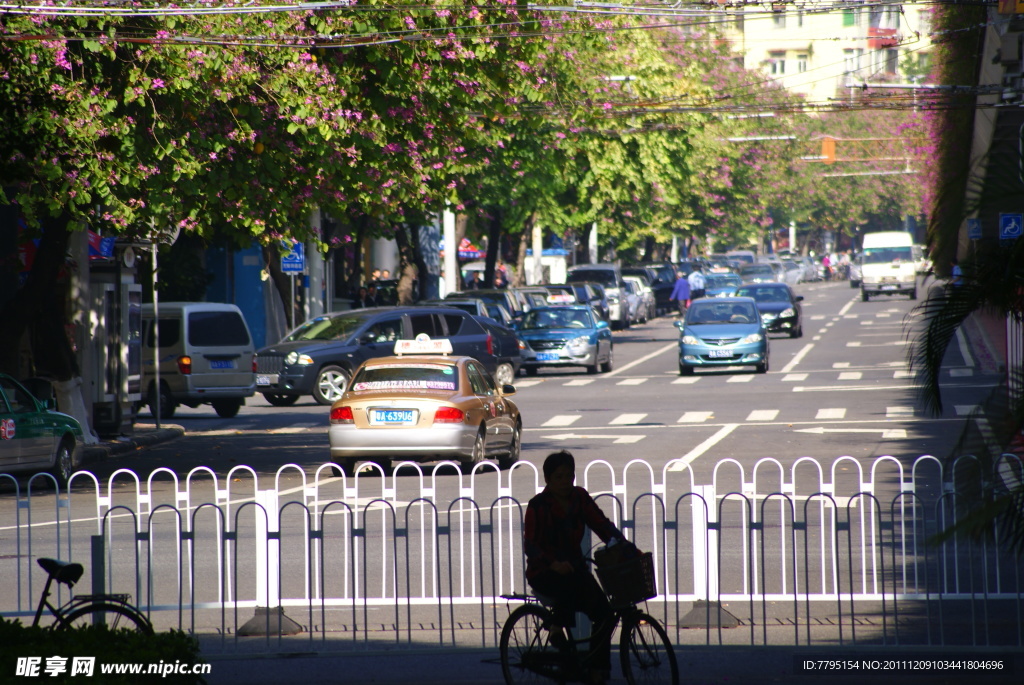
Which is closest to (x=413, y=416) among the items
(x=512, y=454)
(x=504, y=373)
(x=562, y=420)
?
(x=512, y=454)

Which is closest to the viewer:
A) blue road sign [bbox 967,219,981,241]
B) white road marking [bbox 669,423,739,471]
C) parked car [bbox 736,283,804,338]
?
blue road sign [bbox 967,219,981,241]

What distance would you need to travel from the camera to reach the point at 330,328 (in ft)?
96.8

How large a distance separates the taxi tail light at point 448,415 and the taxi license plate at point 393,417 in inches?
10.9

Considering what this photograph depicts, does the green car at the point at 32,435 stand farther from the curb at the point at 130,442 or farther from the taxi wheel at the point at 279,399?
the taxi wheel at the point at 279,399

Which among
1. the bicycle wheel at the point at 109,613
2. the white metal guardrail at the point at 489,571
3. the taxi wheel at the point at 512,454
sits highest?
the bicycle wheel at the point at 109,613

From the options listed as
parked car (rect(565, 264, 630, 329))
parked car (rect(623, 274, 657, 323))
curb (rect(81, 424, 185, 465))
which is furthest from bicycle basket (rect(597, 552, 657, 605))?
parked car (rect(623, 274, 657, 323))

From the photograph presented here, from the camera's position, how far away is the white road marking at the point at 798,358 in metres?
34.6

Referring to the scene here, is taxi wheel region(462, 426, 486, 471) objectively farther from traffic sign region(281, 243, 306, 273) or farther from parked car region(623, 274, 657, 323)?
parked car region(623, 274, 657, 323)

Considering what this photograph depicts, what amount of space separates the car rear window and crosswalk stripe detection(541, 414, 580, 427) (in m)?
5.47

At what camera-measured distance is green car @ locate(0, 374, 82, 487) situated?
642 inches

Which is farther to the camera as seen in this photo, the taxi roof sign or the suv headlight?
the suv headlight

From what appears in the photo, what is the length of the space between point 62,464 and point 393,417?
3.78 metres

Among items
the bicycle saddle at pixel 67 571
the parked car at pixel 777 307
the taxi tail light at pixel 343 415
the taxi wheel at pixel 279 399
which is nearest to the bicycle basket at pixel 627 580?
the bicycle saddle at pixel 67 571

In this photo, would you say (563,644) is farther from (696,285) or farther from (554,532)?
(696,285)
